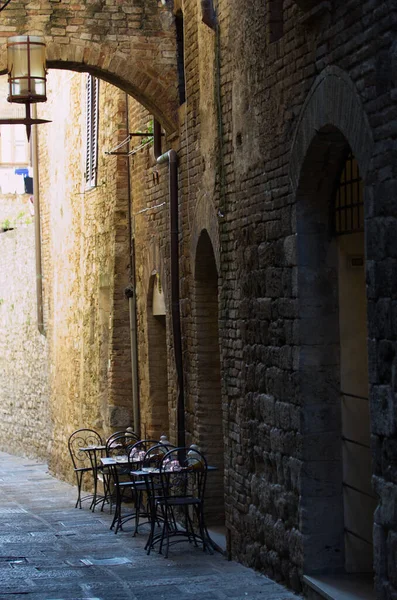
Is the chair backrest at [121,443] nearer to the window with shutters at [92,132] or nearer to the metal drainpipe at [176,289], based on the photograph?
the metal drainpipe at [176,289]

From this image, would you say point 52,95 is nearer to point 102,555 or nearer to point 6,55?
point 6,55

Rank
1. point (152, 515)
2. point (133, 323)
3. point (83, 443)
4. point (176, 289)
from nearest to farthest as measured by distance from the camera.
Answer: point (152, 515)
point (176, 289)
point (133, 323)
point (83, 443)

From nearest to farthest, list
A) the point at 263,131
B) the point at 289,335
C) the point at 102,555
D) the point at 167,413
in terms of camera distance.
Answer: the point at 289,335
the point at 263,131
the point at 102,555
the point at 167,413

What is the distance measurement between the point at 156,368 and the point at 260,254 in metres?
5.34

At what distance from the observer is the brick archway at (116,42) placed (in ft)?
40.0

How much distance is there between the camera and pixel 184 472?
10.7 meters

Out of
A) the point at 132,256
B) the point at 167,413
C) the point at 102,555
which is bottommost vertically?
the point at 102,555

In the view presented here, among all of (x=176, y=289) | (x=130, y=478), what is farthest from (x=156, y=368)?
(x=176, y=289)

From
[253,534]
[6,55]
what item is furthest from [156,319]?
[253,534]

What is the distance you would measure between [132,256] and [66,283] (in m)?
3.70

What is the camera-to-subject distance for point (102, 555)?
1059cm

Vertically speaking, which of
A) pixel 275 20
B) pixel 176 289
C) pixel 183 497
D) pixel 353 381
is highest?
pixel 275 20

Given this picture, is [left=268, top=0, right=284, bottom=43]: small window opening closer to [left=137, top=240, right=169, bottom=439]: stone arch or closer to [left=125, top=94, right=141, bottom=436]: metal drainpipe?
[left=137, top=240, right=169, bottom=439]: stone arch

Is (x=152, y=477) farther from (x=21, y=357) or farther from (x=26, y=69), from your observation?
(x=21, y=357)
